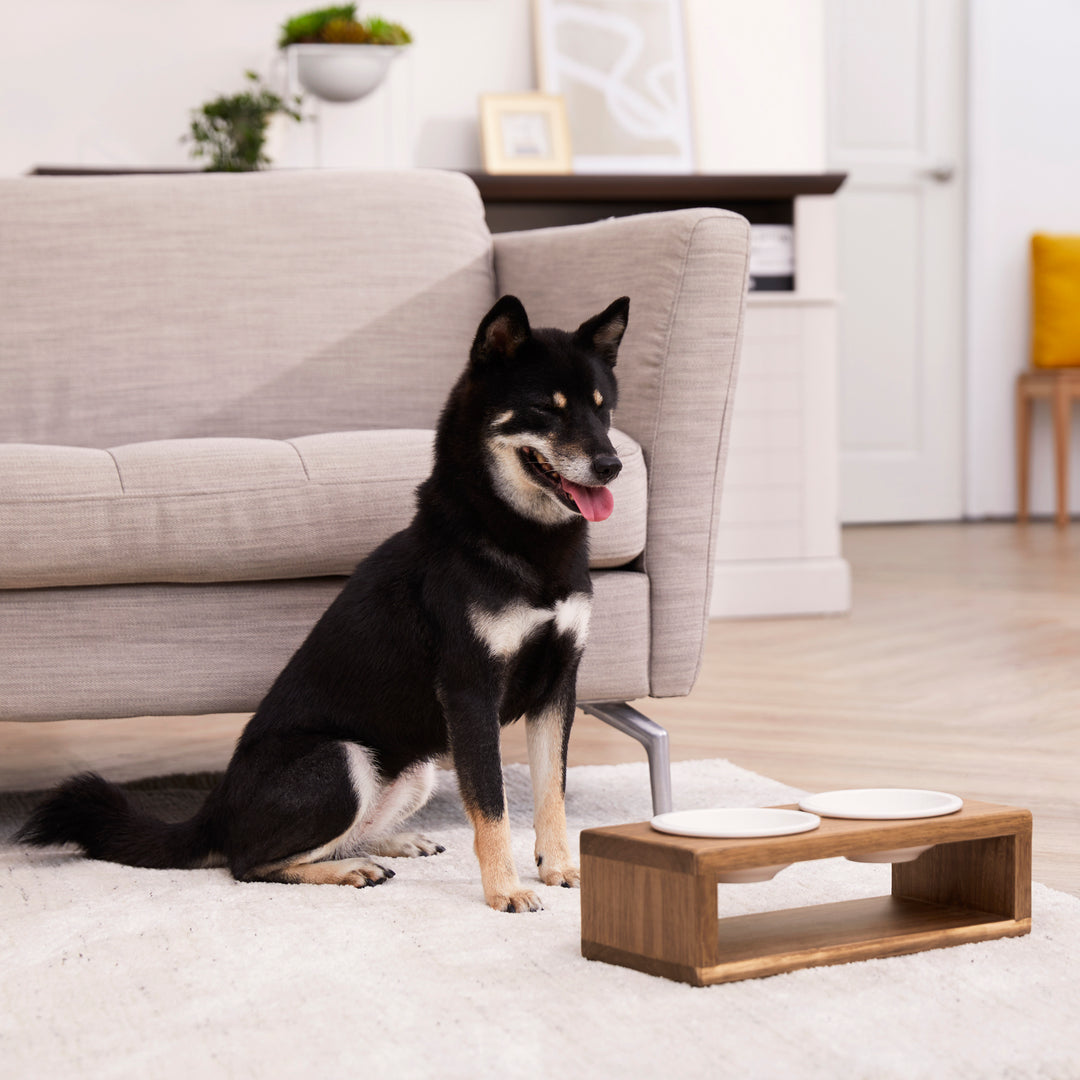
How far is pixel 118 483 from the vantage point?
1914 mm

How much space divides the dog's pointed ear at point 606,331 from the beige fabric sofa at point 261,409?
0.90 feet

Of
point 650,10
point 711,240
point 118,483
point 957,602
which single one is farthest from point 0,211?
point 957,602

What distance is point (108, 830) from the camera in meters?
1.77

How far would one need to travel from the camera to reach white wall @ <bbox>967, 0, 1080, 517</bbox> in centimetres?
627

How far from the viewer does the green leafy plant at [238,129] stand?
3986mm

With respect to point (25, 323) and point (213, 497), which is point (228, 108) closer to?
point (25, 323)

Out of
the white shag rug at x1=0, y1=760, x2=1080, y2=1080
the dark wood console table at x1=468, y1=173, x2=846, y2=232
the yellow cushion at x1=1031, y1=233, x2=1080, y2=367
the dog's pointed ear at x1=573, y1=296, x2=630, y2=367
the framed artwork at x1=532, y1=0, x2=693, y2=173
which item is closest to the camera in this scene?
→ the white shag rug at x1=0, y1=760, x2=1080, y2=1080

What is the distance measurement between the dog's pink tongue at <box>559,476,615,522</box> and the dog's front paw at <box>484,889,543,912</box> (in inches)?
16.8

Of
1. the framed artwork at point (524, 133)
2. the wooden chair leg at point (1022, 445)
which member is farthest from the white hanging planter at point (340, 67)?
the wooden chair leg at point (1022, 445)

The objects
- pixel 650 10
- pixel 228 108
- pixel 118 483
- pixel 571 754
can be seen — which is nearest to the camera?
pixel 118 483

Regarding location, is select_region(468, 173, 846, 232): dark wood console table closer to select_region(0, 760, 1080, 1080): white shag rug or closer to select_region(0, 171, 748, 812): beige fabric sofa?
select_region(0, 171, 748, 812): beige fabric sofa

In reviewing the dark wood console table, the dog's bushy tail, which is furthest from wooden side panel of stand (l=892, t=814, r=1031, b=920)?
the dark wood console table

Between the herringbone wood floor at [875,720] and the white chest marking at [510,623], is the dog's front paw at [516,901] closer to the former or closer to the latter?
the white chest marking at [510,623]

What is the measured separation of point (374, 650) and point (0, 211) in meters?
1.50
